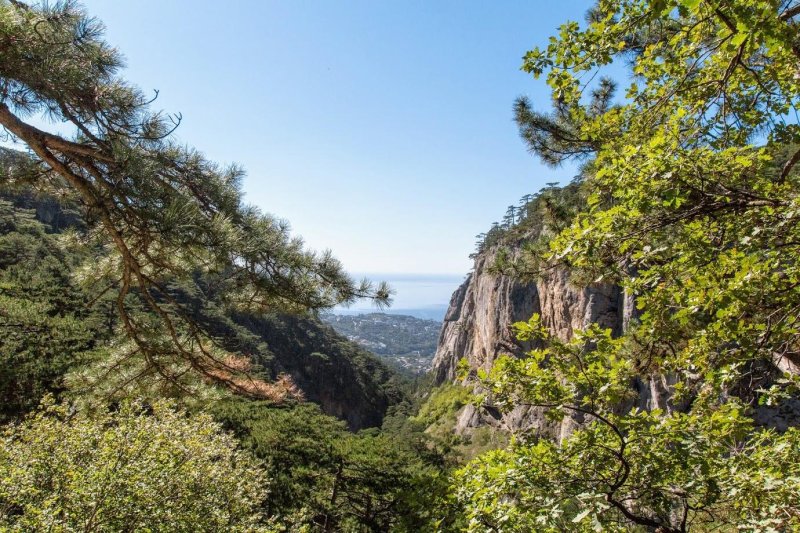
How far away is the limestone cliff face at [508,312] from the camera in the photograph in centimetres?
2242

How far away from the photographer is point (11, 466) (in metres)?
5.48

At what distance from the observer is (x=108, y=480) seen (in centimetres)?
514

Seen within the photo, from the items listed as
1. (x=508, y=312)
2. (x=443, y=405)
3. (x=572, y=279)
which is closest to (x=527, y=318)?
(x=508, y=312)

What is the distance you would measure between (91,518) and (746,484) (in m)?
6.67

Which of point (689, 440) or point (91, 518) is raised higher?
point (689, 440)

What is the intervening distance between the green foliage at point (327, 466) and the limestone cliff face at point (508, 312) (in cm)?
362

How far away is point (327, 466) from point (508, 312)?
87.6 ft

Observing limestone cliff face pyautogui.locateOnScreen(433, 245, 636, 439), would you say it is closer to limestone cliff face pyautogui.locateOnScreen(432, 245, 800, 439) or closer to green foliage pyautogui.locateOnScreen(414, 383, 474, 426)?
limestone cliff face pyautogui.locateOnScreen(432, 245, 800, 439)

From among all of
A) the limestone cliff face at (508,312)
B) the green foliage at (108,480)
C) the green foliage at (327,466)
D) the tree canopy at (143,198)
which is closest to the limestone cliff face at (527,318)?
the limestone cliff face at (508,312)

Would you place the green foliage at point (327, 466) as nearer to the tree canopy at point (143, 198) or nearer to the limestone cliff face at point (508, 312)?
the limestone cliff face at point (508, 312)

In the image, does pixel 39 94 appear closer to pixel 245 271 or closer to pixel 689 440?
pixel 245 271

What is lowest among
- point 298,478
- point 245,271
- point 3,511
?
point 298,478

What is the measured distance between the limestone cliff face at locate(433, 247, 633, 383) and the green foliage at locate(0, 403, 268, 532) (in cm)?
489

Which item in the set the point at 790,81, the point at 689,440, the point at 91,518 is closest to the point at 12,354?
the point at 91,518
